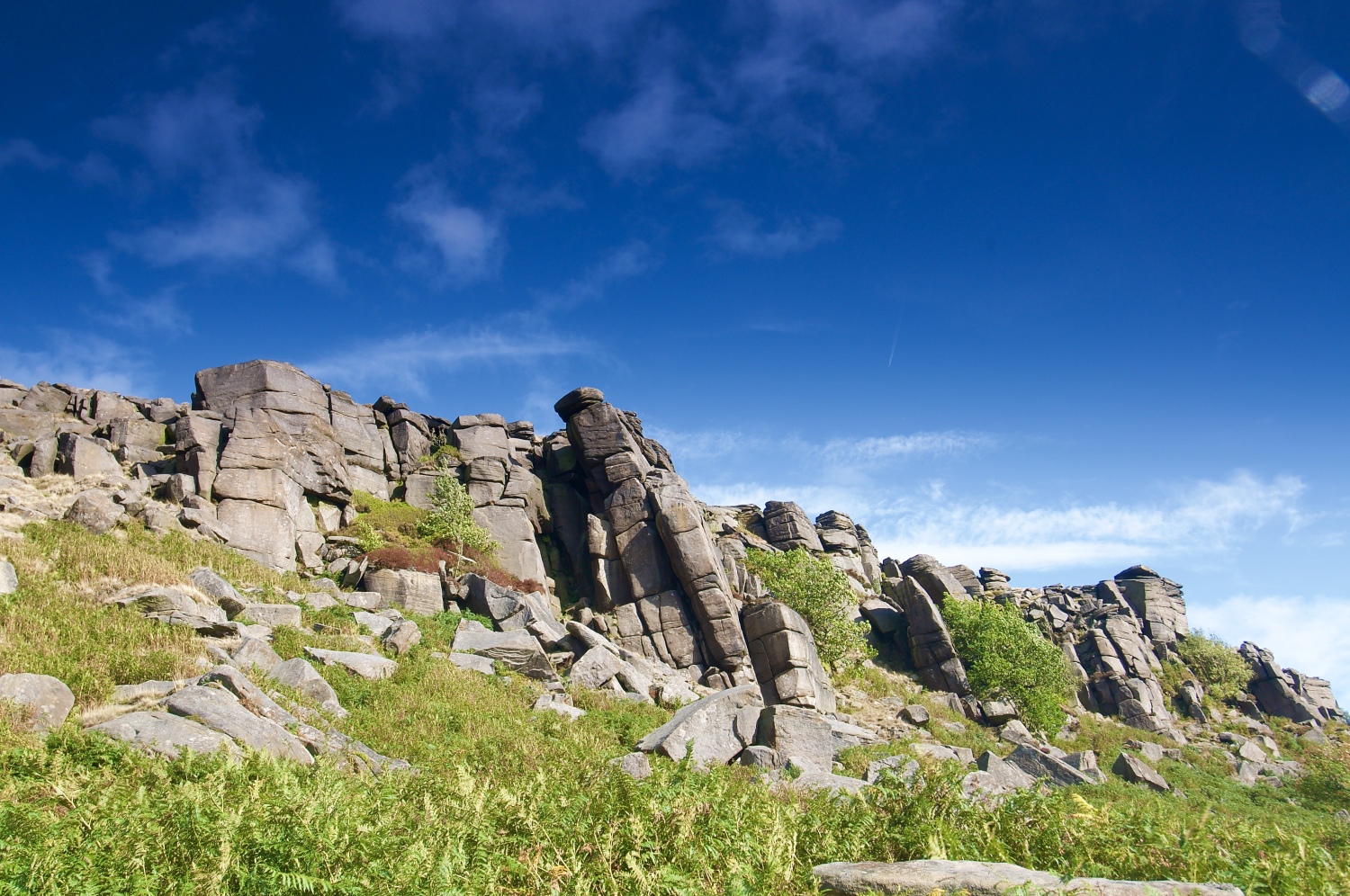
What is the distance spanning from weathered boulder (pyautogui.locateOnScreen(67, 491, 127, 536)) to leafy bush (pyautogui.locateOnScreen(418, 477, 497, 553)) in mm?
12710

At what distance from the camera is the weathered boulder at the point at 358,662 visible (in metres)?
15.0

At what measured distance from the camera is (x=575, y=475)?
41938mm

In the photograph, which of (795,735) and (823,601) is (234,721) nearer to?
(795,735)

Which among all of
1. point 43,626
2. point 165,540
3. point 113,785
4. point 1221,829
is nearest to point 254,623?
point 43,626

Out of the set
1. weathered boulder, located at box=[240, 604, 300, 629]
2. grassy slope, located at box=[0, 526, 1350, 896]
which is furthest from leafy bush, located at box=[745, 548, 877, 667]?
grassy slope, located at box=[0, 526, 1350, 896]

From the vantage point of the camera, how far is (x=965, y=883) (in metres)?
5.01

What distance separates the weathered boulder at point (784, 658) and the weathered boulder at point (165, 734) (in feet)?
74.7

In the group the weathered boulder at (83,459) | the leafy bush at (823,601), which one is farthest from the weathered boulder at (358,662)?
the leafy bush at (823,601)

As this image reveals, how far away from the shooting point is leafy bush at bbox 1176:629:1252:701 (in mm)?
56219

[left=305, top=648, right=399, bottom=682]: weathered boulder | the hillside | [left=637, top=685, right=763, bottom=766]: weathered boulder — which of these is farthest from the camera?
[left=305, top=648, right=399, bottom=682]: weathered boulder

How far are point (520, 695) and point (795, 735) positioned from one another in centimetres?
636

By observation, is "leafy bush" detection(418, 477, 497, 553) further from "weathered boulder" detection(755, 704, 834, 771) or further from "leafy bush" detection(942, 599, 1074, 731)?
"leafy bush" detection(942, 599, 1074, 731)

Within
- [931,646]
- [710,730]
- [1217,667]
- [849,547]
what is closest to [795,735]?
[710,730]

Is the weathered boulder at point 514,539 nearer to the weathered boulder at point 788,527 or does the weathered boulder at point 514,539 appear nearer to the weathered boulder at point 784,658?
the weathered boulder at point 784,658
